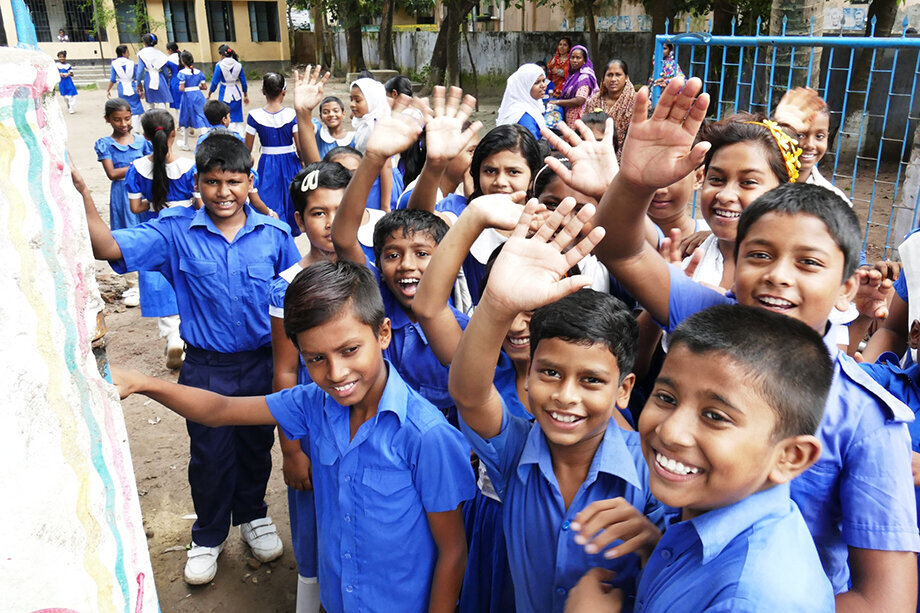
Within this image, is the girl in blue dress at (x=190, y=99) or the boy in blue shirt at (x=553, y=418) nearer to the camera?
the boy in blue shirt at (x=553, y=418)

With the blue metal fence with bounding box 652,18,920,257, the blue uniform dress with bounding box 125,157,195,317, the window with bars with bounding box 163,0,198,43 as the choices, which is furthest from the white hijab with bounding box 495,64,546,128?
the window with bars with bounding box 163,0,198,43

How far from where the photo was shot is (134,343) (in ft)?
15.6

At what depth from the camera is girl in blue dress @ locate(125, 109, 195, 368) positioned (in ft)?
13.8

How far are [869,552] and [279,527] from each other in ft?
7.73

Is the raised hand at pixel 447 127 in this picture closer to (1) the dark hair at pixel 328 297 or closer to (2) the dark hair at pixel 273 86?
(1) the dark hair at pixel 328 297

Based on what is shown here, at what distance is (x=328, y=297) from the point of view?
1696 millimetres

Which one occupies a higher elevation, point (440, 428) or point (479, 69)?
point (479, 69)

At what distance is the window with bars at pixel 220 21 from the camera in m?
25.9

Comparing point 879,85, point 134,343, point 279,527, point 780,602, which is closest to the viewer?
point 780,602

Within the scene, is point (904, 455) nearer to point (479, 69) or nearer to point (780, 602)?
point (780, 602)

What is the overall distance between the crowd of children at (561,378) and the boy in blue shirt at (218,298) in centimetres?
1

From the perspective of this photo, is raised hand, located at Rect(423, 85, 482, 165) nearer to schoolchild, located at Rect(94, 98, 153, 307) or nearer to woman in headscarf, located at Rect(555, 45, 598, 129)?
schoolchild, located at Rect(94, 98, 153, 307)

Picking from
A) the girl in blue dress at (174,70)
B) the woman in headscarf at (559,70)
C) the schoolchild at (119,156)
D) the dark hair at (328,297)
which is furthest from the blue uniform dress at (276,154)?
the girl in blue dress at (174,70)

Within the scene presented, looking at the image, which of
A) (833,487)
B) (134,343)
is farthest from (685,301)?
(134,343)
